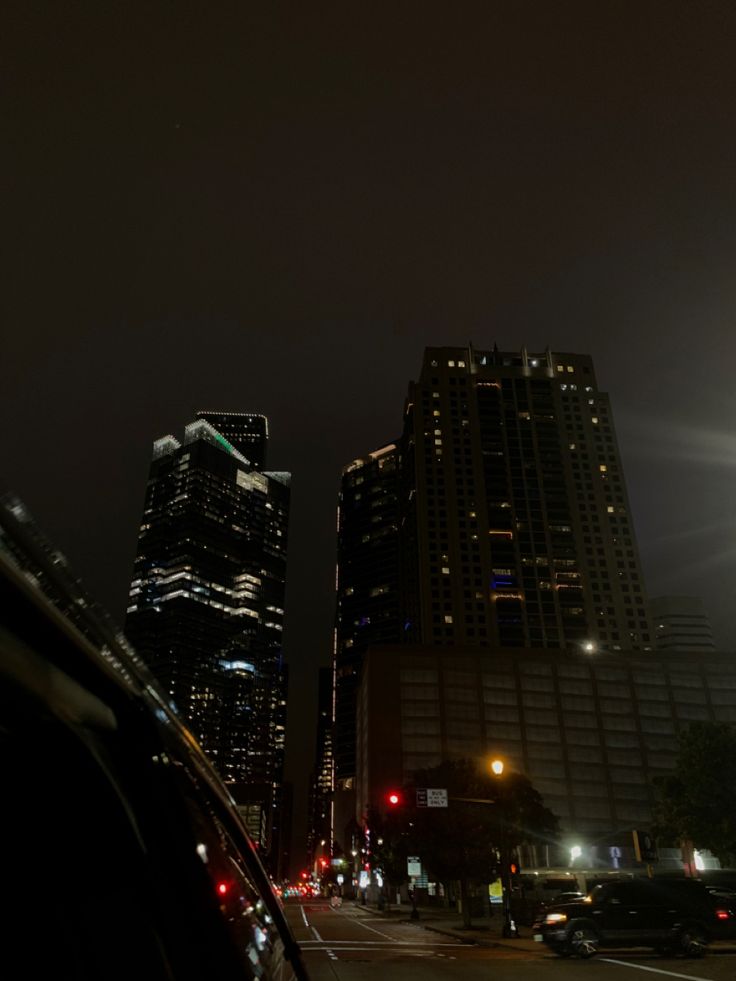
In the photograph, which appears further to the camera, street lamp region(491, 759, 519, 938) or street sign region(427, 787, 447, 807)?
street sign region(427, 787, 447, 807)

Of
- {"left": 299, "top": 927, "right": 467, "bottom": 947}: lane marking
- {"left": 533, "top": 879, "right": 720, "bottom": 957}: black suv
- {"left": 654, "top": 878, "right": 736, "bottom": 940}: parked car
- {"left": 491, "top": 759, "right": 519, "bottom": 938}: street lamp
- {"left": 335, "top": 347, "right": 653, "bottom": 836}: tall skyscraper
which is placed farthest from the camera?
{"left": 335, "top": 347, "right": 653, "bottom": 836}: tall skyscraper

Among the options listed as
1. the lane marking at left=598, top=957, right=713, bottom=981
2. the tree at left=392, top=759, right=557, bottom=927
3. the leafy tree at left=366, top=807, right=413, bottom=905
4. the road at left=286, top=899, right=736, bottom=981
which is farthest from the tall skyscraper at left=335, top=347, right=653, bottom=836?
the lane marking at left=598, top=957, right=713, bottom=981

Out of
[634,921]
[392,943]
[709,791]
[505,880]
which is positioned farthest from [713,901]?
[709,791]

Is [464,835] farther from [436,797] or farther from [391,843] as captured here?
[391,843]

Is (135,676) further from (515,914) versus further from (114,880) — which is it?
(515,914)

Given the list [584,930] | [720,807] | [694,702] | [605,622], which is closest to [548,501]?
[605,622]

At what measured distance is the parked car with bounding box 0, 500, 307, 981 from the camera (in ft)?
4.66

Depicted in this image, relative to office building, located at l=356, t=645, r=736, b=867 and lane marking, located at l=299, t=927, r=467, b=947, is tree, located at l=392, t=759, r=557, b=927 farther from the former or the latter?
office building, located at l=356, t=645, r=736, b=867

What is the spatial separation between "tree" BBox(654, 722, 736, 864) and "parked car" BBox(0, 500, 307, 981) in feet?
159

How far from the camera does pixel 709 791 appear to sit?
139ft

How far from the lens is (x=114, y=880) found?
5.68 ft

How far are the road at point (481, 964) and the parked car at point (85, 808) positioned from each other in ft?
50.7

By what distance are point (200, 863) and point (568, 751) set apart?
352 feet

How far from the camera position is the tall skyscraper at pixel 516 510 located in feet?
491
